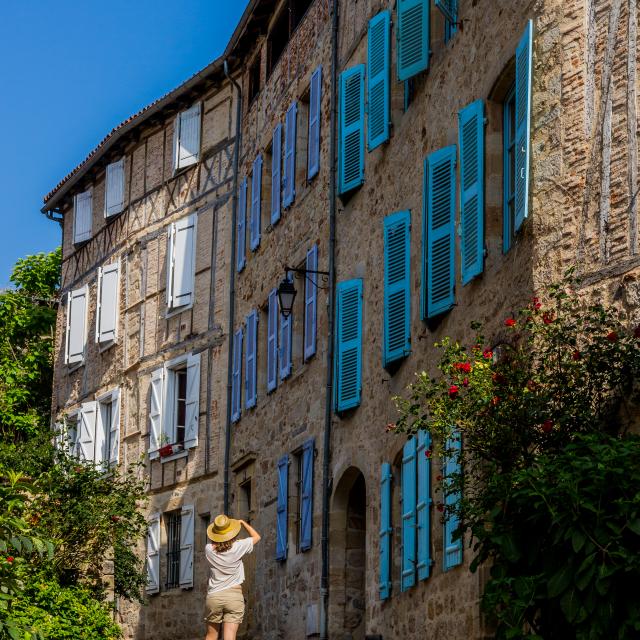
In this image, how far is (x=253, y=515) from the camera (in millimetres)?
20156

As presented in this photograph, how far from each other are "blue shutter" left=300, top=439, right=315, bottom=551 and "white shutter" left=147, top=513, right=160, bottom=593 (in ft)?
19.4

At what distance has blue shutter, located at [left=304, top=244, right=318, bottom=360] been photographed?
17.7 metres

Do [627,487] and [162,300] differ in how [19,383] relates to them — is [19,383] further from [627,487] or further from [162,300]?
[627,487]

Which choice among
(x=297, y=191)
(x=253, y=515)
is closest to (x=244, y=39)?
(x=297, y=191)

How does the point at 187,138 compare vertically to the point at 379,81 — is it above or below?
above

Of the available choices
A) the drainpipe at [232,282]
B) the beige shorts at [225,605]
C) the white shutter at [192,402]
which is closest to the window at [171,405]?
the white shutter at [192,402]

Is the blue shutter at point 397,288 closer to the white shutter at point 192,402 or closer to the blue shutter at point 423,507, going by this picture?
the blue shutter at point 423,507

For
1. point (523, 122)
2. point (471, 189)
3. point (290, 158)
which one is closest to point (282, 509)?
point (290, 158)

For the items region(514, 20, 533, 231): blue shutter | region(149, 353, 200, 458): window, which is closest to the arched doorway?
region(514, 20, 533, 231): blue shutter

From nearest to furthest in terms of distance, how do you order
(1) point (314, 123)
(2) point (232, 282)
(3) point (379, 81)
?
1. (3) point (379, 81)
2. (1) point (314, 123)
3. (2) point (232, 282)

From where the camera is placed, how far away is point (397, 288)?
47.3ft

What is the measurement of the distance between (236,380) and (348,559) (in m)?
5.43

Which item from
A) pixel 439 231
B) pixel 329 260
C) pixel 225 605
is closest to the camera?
pixel 439 231

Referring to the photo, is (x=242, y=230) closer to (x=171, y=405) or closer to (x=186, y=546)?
(x=171, y=405)
